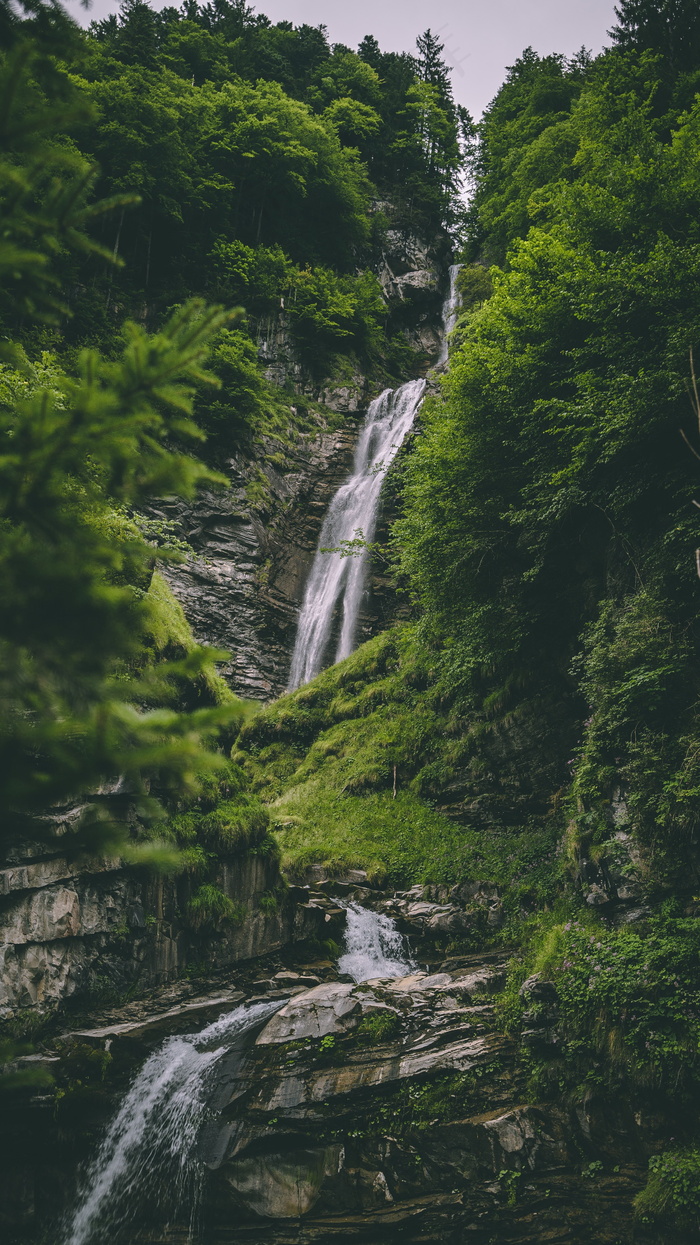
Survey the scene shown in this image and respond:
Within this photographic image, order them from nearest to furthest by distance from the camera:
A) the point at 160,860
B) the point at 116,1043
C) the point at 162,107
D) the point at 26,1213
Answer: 1. the point at 160,860
2. the point at 26,1213
3. the point at 116,1043
4. the point at 162,107

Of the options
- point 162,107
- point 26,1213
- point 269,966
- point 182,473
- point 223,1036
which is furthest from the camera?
point 162,107

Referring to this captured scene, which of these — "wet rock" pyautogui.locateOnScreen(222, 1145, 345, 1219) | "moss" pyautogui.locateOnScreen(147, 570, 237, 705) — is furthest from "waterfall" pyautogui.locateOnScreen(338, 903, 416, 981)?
"moss" pyautogui.locateOnScreen(147, 570, 237, 705)

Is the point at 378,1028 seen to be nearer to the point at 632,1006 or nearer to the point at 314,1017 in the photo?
the point at 314,1017

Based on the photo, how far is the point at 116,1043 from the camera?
7.10 m

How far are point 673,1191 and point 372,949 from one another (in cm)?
560

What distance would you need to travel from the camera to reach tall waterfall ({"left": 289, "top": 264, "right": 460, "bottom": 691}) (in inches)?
923

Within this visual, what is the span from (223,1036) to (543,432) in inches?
378

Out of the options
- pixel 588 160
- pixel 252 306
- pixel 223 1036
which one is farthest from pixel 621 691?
pixel 252 306

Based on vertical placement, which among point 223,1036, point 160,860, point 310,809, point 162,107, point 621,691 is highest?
point 162,107

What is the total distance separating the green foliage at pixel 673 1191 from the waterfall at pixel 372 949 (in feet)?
15.2

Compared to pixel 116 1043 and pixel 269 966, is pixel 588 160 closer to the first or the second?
pixel 269 966

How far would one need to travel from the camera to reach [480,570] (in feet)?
39.4

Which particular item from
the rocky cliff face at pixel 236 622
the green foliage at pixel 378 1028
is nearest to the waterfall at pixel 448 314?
the rocky cliff face at pixel 236 622

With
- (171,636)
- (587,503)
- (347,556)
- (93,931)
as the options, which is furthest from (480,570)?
(347,556)
